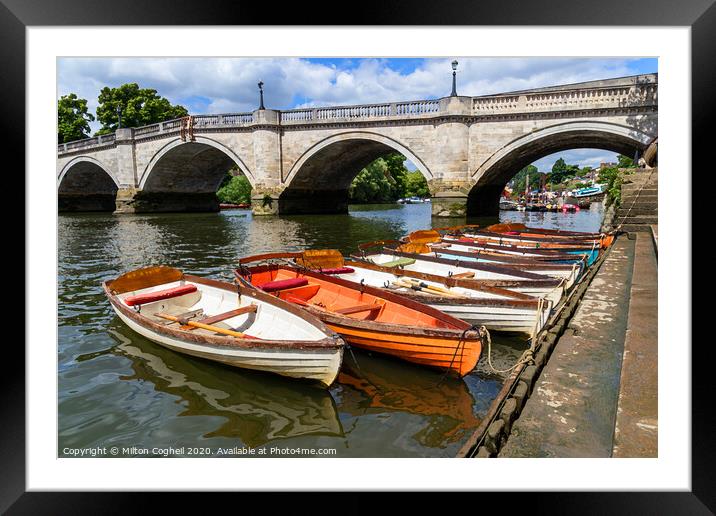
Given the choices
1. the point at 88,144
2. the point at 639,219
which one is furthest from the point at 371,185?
the point at 639,219

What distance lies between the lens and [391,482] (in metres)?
2.38

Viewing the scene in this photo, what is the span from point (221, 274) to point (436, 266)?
17.5 feet

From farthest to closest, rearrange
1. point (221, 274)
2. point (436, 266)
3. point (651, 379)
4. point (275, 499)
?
1. point (221, 274)
2. point (436, 266)
3. point (651, 379)
4. point (275, 499)

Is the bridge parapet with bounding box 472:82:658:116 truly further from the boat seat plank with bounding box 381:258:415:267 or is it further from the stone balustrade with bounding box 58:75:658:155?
the boat seat plank with bounding box 381:258:415:267

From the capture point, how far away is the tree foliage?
177 ft

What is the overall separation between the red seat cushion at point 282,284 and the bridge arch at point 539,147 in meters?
16.4

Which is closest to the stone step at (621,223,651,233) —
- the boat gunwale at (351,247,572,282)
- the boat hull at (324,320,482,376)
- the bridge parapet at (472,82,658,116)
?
the boat gunwale at (351,247,572,282)

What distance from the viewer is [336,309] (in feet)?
20.8

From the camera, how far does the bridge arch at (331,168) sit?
80.3ft

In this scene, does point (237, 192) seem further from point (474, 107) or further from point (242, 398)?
point (242, 398)

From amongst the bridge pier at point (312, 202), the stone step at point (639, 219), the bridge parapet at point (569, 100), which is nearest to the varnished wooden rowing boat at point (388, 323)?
the stone step at point (639, 219)
